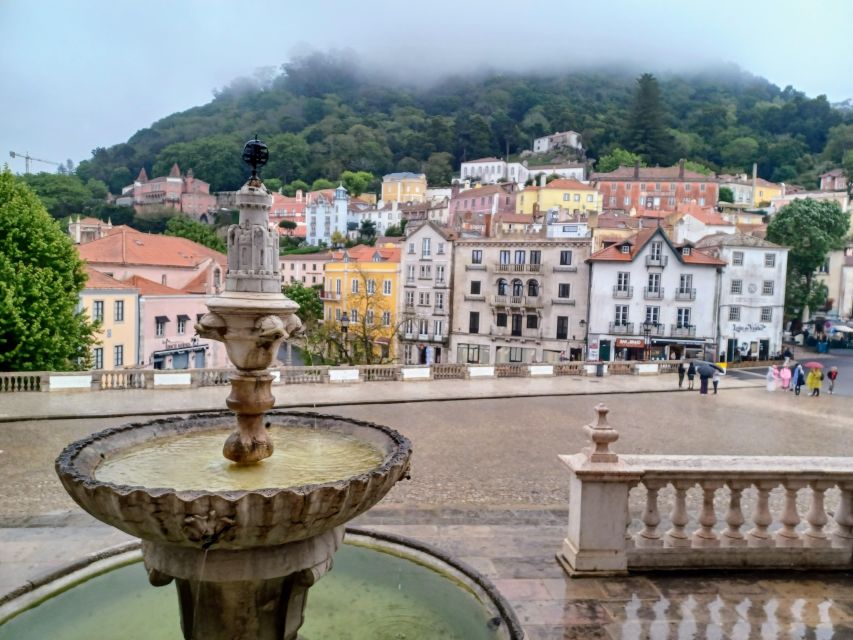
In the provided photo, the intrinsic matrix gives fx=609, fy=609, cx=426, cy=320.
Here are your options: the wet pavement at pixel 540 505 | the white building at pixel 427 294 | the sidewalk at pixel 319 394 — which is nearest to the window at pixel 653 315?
the sidewalk at pixel 319 394

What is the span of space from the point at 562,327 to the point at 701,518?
40.6 m

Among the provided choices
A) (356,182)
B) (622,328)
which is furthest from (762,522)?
(356,182)

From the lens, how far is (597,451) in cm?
576

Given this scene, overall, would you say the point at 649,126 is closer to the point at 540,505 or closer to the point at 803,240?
the point at 803,240

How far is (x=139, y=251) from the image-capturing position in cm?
4456

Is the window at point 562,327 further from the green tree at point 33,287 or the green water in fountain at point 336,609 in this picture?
the green water in fountain at point 336,609

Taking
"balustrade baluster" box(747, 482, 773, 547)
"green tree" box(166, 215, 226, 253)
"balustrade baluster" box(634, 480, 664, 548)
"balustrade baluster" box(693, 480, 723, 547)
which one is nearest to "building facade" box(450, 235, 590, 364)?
"green tree" box(166, 215, 226, 253)

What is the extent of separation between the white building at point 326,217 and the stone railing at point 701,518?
344 feet

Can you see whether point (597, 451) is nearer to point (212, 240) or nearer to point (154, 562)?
point (154, 562)

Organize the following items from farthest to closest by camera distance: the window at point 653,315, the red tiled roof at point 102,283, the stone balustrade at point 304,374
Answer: the window at point 653,315
the red tiled roof at point 102,283
the stone balustrade at point 304,374

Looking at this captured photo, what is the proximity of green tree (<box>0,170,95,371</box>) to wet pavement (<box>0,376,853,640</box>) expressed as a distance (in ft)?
21.9

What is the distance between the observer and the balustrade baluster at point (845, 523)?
5867 mm

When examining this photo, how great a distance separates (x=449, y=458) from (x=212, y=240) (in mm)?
69215

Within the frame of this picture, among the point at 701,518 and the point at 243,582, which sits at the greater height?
the point at 243,582
